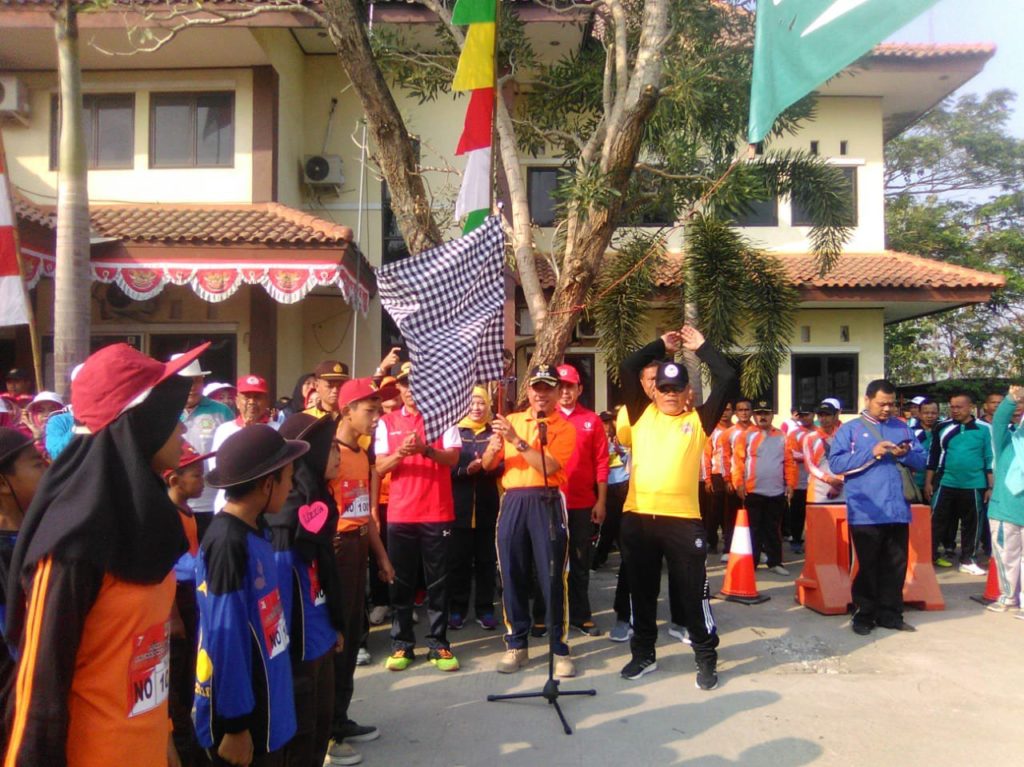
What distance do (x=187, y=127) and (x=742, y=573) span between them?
424 inches

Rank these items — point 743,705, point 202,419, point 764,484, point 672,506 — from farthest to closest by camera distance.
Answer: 1. point 764,484
2. point 202,419
3. point 672,506
4. point 743,705

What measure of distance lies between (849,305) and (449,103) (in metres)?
7.80

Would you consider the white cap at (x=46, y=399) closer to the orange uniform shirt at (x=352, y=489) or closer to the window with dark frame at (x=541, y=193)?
the orange uniform shirt at (x=352, y=489)

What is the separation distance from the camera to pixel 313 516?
3.38 meters

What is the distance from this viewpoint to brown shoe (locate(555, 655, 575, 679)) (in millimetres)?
5539

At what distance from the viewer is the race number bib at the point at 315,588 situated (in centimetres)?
→ 340

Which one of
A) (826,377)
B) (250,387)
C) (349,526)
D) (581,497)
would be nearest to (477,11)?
(250,387)

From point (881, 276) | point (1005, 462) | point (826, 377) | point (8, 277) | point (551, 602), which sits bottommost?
point (551, 602)

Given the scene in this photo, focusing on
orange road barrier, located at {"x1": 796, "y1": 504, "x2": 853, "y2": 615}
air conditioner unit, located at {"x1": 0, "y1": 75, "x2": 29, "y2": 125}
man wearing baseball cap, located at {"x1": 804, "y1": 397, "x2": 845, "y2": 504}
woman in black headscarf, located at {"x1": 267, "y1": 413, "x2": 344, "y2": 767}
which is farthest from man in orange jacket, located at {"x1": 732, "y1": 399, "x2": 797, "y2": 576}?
air conditioner unit, located at {"x1": 0, "y1": 75, "x2": 29, "y2": 125}

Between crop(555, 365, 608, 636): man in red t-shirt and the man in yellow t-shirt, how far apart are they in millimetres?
833

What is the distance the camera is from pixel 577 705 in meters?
5.07

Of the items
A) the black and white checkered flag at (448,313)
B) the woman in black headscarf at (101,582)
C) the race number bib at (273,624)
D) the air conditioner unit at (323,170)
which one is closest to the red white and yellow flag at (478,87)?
the black and white checkered flag at (448,313)

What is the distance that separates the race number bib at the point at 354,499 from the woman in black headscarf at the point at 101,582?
234 centimetres

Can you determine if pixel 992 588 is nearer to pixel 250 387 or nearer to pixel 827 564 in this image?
pixel 827 564
